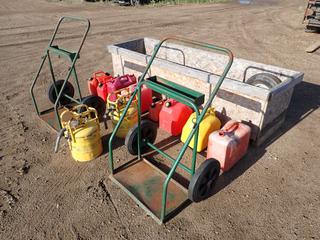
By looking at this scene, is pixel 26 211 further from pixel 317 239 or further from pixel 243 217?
pixel 317 239

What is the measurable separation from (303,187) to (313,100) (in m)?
3.31

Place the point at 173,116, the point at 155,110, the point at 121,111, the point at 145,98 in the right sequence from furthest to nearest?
1. the point at 145,98
2. the point at 155,110
3. the point at 121,111
4. the point at 173,116

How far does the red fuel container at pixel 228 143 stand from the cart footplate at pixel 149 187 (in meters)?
0.80

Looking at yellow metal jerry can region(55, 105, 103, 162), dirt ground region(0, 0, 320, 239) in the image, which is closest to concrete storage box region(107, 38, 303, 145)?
dirt ground region(0, 0, 320, 239)

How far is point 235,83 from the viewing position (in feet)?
14.4

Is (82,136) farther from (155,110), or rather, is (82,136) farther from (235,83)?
(235,83)

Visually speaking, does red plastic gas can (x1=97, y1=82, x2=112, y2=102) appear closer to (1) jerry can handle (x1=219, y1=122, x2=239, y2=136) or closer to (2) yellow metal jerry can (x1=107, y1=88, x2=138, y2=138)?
(2) yellow metal jerry can (x1=107, y1=88, x2=138, y2=138)

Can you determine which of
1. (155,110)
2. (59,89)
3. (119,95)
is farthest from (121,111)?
(59,89)

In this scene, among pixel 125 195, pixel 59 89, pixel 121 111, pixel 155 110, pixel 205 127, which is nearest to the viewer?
pixel 125 195

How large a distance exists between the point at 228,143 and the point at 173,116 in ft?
4.07

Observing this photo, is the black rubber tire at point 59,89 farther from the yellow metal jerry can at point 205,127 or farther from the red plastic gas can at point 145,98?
the yellow metal jerry can at point 205,127

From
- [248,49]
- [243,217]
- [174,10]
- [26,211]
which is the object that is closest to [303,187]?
[243,217]

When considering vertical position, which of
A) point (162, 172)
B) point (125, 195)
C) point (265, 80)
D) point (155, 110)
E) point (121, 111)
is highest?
point (265, 80)

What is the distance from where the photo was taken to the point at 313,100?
6.55 metres
